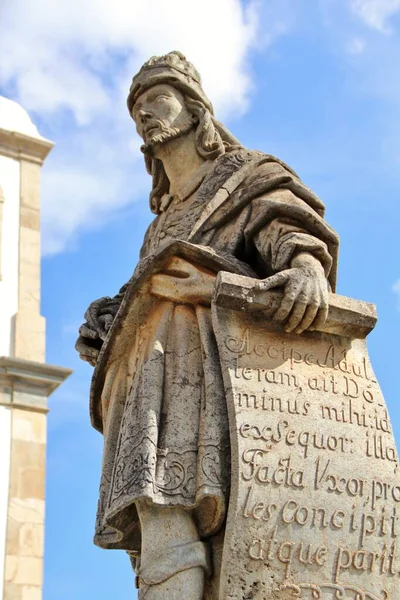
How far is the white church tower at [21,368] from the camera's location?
16.2m

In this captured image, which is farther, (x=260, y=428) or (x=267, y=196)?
(x=267, y=196)

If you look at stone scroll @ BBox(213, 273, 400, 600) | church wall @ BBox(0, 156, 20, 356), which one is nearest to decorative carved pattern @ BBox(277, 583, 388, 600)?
stone scroll @ BBox(213, 273, 400, 600)

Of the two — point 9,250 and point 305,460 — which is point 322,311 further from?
point 9,250

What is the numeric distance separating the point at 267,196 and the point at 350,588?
1.70 metres

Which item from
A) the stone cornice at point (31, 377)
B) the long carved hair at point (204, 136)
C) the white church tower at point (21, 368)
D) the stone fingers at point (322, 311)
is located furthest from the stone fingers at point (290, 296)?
the stone cornice at point (31, 377)

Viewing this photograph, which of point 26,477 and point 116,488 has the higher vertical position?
point 26,477

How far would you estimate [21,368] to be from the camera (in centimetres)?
1769

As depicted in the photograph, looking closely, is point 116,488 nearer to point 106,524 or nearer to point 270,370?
point 106,524

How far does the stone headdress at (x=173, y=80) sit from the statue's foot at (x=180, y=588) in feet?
7.23

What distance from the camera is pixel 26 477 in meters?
17.0

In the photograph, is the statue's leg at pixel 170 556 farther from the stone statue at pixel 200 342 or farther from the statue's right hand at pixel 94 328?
the statue's right hand at pixel 94 328

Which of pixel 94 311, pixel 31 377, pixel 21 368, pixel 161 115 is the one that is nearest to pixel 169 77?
pixel 161 115

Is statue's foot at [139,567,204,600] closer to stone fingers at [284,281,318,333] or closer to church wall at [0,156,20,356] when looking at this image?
stone fingers at [284,281,318,333]

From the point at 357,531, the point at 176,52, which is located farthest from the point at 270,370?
the point at 176,52
